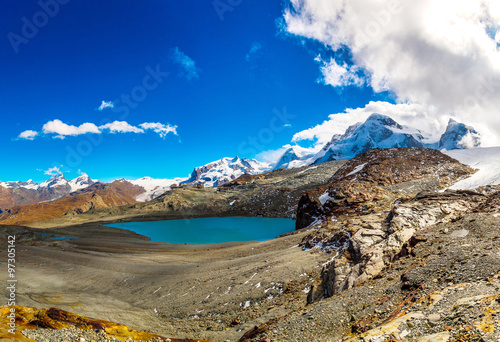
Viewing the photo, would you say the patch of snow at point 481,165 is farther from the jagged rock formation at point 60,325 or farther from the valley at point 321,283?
the jagged rock formation at point 60,325

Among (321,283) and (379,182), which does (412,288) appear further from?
(379,182)

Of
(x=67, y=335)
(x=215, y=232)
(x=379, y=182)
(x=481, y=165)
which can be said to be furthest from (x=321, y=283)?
(x=481, y=165)

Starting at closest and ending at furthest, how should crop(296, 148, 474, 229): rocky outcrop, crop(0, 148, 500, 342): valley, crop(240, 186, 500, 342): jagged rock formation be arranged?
crop(240, 186, 500, 342): jagged rock formation
crop(0, 148, 500, 342): valley
crop(296, 148, 474, 229): rocky outcrop

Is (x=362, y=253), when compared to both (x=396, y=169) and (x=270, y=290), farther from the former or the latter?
(x=396, y=169)

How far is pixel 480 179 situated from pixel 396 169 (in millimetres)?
16084

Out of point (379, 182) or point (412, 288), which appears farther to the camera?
point (379, 182)

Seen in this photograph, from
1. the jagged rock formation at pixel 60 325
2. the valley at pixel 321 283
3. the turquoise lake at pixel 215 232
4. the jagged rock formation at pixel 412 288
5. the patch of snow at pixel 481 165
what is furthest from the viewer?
the turquoise lake at pixel 215 232

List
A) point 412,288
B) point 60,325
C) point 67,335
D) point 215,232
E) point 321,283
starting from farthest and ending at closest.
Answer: point 215,232, point 321,283, point 60,325, point 412,288, point 67,335

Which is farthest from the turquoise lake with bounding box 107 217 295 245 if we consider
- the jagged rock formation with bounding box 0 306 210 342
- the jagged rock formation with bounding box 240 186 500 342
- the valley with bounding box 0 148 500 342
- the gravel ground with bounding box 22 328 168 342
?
the gravel ground with bounding box 22 328 168 342

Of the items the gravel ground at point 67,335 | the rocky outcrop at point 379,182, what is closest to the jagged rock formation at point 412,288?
the gravel ground at point 67,335

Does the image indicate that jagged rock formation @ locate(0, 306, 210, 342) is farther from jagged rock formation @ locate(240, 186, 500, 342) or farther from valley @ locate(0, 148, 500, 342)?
jagged rock formation @ locate(240, 186, 500, 342)

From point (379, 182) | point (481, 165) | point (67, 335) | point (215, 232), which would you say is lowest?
point (215, 232)

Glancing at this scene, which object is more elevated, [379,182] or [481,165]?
[481,165]

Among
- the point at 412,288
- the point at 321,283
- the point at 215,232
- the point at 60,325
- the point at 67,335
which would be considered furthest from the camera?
the point at 215,232
